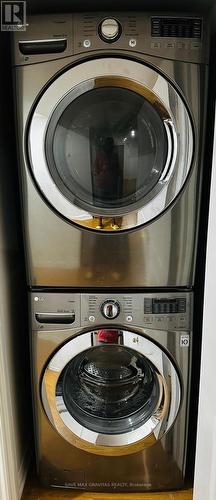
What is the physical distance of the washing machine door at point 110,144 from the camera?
1.09 metres

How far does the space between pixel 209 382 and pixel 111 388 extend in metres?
0.52

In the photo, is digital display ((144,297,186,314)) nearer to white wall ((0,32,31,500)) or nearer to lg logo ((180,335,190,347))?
lg logo ((180,335,190,347))

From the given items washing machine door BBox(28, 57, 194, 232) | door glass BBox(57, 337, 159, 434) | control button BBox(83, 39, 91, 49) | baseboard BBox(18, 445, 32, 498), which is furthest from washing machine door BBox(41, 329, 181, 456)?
control button BBox(83, 39, 91, 49)

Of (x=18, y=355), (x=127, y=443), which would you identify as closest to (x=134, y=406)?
(x=127, y=443)

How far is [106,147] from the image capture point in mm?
1155

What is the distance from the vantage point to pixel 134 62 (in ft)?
3.54

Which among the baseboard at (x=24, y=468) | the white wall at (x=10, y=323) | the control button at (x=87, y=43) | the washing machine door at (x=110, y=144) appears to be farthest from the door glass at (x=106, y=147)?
the baseboard at (x=24, y=468)

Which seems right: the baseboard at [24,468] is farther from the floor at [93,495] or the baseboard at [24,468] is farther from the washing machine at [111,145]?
the washing machine at [111,145]

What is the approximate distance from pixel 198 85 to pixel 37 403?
3.57ft

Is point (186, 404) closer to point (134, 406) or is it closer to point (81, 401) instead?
point (134, 406)

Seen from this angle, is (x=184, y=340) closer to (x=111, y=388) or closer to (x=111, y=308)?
Answer: (x=111, y=308)

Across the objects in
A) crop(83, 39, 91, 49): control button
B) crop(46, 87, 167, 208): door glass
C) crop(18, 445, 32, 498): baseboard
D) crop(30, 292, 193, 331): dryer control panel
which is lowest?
crop(18, 445, 32, 498): baseboard

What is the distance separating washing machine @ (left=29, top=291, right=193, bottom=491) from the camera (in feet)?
4.03

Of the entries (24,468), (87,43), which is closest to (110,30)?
(87,43)
